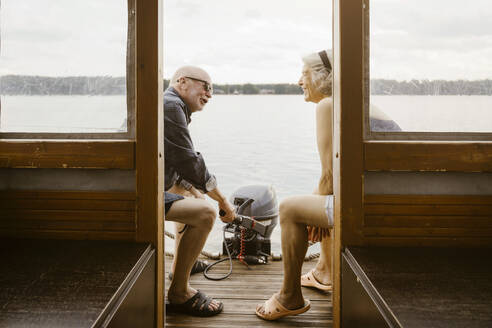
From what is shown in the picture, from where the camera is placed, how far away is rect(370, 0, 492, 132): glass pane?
1.65 meters

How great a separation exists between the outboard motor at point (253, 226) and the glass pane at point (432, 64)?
174 cm

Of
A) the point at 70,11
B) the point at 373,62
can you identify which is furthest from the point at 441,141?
the point at 70,11

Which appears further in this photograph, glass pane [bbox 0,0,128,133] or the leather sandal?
the leather sandal

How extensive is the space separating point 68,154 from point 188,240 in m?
1.00

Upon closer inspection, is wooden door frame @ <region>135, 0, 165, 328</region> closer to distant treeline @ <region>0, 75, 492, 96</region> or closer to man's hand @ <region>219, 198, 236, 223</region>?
distant treeline @ <region>0, 75, 492, 96</region>

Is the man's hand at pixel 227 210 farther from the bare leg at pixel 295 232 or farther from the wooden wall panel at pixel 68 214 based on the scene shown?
the wooden wall panel at pixel 68 214

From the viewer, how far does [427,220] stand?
5.31 feet

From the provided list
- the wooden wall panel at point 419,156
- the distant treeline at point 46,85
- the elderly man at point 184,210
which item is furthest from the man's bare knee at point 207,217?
the wooden wall panel at point 419,156

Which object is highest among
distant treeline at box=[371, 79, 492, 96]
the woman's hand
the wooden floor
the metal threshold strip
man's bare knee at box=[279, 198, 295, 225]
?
distant treeline at box=[371, 79, 492, 96]

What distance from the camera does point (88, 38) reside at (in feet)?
5.63

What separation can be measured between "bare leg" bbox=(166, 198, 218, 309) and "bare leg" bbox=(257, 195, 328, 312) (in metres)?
0.46

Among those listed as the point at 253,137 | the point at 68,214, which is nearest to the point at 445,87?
the point at 68,214

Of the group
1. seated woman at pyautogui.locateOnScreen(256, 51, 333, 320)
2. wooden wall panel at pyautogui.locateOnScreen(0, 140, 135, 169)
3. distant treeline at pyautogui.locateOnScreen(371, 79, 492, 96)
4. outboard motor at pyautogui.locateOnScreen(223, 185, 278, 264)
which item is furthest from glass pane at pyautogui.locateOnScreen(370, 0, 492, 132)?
outboard motor at pyautogui.locateOnScreen(223, 185, 278, 264)

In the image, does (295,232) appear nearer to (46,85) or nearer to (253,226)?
(253,226)
